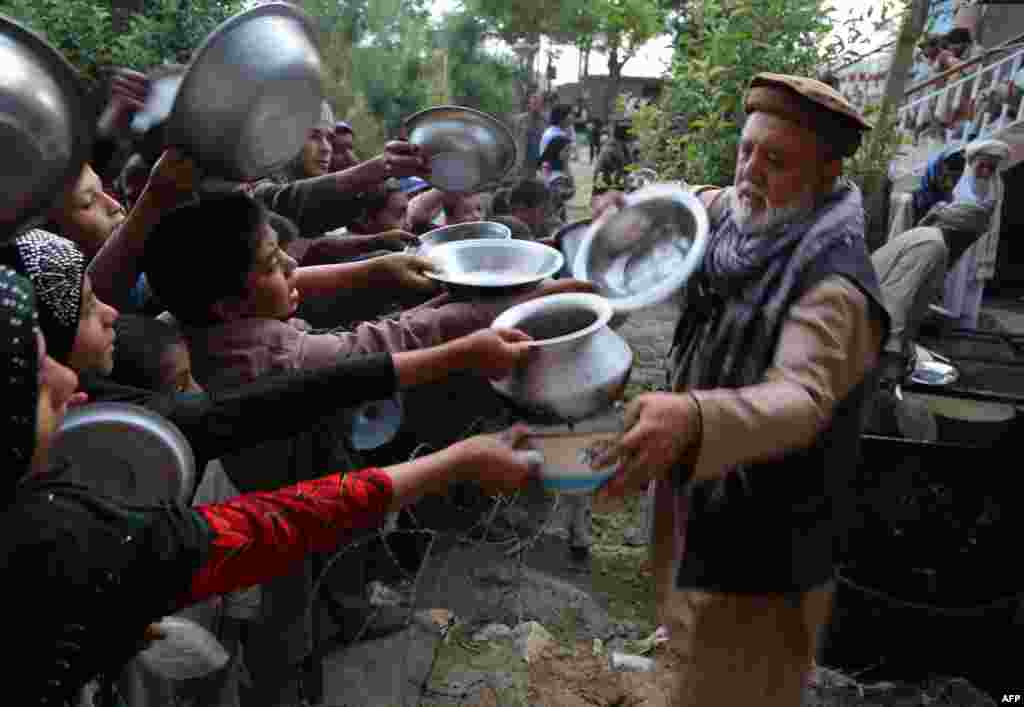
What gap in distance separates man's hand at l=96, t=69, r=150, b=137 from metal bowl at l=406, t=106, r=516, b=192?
1.30 meters

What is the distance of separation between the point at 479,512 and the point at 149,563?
10.8 ft

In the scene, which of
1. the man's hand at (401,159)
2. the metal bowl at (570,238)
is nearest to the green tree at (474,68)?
the man's hand at (401,159)

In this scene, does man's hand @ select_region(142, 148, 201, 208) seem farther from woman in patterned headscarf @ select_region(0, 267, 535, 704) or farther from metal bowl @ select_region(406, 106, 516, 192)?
metal bowl @ select_region(406, 106, 516, 192)

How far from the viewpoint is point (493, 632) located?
3.73m

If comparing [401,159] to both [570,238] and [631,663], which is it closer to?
[570,238]

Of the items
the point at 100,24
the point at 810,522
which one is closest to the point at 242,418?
the point at 810,522

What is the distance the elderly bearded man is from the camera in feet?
5.56

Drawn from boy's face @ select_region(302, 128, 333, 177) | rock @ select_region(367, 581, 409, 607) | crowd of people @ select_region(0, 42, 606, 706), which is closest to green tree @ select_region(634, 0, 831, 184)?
boy's face @ select_region(302, 128, 333, 177)

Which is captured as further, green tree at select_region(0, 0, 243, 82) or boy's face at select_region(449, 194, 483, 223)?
green tree at select_region(0, 0, 243, 82)

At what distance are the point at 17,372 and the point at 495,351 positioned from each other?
3.69 ft

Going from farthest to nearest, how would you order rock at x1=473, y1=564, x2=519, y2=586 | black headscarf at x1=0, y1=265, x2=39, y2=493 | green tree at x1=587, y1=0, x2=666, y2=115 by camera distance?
green tree at x1=587, y1=0, x2=666, y2=115 < rock at x1=473, y1=564, x2=519, y2=586 < black headscarf at x1=0, y1=265, x2=39, y2=493

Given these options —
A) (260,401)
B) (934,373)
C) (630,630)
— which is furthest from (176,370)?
(934,373)

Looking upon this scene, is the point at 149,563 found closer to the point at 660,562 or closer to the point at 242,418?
the point at 242,418

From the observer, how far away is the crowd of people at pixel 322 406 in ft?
4.33
